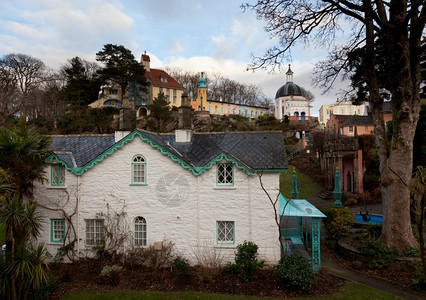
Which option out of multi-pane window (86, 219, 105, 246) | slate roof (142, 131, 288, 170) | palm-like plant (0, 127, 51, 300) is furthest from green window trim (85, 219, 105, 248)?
slate roof (142, 131, 288, 170)

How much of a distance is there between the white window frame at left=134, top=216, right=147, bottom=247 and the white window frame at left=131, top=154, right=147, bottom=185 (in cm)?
186

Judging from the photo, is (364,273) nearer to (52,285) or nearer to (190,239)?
(190,239)

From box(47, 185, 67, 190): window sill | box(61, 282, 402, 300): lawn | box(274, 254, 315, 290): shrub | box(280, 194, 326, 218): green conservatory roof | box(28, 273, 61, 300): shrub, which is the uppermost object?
box(47, 185, 67, 190): window sill

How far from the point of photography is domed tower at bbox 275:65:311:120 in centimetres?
7762

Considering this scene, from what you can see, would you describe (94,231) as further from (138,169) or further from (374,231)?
(374,231)

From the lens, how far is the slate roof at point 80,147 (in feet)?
49.8

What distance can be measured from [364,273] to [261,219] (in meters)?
5.33

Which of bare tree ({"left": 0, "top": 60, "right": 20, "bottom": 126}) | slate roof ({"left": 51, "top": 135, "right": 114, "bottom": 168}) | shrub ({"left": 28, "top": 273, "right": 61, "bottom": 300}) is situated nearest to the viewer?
shrub ({"left": 28, "top": 273, "right": 61, "bottom": 300})

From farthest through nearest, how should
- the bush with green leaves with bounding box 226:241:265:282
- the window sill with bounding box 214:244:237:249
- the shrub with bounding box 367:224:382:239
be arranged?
the shrub with bounding box 367:224:382:239
the window sill with bounding box 214:244:237:249
the bush with green leaves with bounding box 226:241:265:282

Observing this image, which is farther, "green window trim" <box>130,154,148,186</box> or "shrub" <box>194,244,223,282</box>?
"green window trim" <box>130,154,148,186</box>

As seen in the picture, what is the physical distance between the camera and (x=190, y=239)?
13609 mm

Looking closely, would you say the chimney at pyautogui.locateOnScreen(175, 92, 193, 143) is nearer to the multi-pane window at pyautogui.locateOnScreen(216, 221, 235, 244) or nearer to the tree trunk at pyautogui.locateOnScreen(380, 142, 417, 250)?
the multi-pane window at pyautogui.locateOnScreen(216, 221, 235, 244)

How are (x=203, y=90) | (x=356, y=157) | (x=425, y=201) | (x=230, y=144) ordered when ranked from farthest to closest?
(x=203, y=90) → (x=356, y=157) → (x=230, y=144) → (x=425, y=201)

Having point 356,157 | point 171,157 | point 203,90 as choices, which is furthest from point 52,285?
point 203,90
